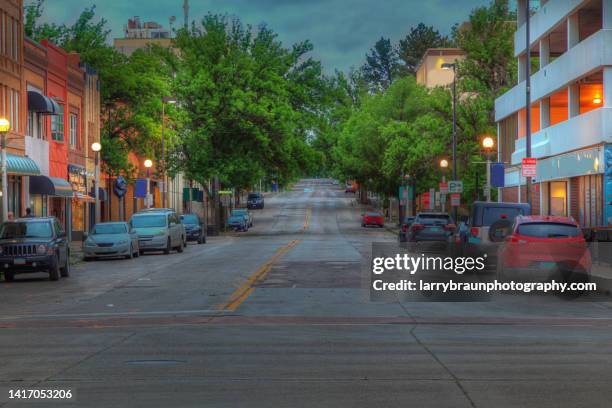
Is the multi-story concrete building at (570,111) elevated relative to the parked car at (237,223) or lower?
elevated

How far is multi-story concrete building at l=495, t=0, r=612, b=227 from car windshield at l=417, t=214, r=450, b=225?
19.2ft

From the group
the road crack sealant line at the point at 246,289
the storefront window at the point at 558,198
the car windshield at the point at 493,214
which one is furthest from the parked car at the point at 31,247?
the storefront window at the point at 558,198

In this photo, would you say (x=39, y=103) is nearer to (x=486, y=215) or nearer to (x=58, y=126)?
(x=58, y=126)

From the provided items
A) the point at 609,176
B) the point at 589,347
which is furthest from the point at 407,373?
the point at 609,176

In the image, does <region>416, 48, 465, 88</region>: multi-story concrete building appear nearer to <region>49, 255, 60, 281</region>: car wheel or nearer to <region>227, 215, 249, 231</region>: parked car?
<region>227, 215, 249, 231</region>: parked car

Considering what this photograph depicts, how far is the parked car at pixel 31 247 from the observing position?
31.1 metres

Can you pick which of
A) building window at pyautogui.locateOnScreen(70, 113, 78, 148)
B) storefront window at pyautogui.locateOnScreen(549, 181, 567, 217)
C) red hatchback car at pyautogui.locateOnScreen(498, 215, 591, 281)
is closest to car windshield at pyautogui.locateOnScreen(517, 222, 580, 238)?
red hatchback car at pyautogui.locateOnScreen(498, 215, 591, 281)

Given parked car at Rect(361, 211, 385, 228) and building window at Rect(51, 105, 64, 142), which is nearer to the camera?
Answer: building window at Rect(51, 105, 64, 142)

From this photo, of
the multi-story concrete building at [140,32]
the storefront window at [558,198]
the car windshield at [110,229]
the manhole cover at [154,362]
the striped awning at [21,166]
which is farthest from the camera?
the multi-story concrete building at [140,32]

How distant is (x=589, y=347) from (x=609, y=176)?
89.9 feet

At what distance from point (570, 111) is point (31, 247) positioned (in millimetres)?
26258

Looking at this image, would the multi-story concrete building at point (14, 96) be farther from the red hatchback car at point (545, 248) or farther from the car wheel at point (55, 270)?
the red hatchback car at point (545, 248)

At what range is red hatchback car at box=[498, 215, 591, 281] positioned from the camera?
24.0m

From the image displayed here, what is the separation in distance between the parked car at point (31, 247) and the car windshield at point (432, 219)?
→ 20087 millimetres
